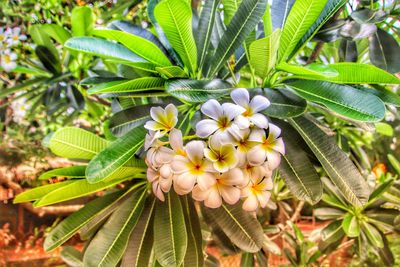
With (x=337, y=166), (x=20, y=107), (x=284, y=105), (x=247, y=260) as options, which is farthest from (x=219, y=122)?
(x=20, y=107)

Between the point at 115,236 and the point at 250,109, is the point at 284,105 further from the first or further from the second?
the point at 115,236

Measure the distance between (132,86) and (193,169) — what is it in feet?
0.63

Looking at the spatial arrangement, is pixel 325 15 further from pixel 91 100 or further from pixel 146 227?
pixel 91 100

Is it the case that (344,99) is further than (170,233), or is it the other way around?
(170,233)

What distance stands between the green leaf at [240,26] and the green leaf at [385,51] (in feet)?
0.99

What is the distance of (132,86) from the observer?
22.9 inches

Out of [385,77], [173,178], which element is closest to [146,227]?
[173,178]

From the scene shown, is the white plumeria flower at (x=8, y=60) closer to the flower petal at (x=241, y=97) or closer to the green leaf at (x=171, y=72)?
the green leaf at (x=171, y=72)

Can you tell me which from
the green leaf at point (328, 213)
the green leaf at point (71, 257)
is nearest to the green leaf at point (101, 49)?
the green leaf at point (71, 257)

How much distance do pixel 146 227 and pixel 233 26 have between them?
442 millimetres

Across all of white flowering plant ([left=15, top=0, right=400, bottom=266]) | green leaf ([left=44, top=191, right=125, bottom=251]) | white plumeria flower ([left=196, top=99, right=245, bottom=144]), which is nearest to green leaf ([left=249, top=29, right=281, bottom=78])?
white flowering plant ([left=15, top=0, right=400, bottom=266])

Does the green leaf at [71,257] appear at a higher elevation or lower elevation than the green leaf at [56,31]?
lower

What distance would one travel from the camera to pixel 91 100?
1.30 metres

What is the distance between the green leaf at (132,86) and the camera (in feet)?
1.85
